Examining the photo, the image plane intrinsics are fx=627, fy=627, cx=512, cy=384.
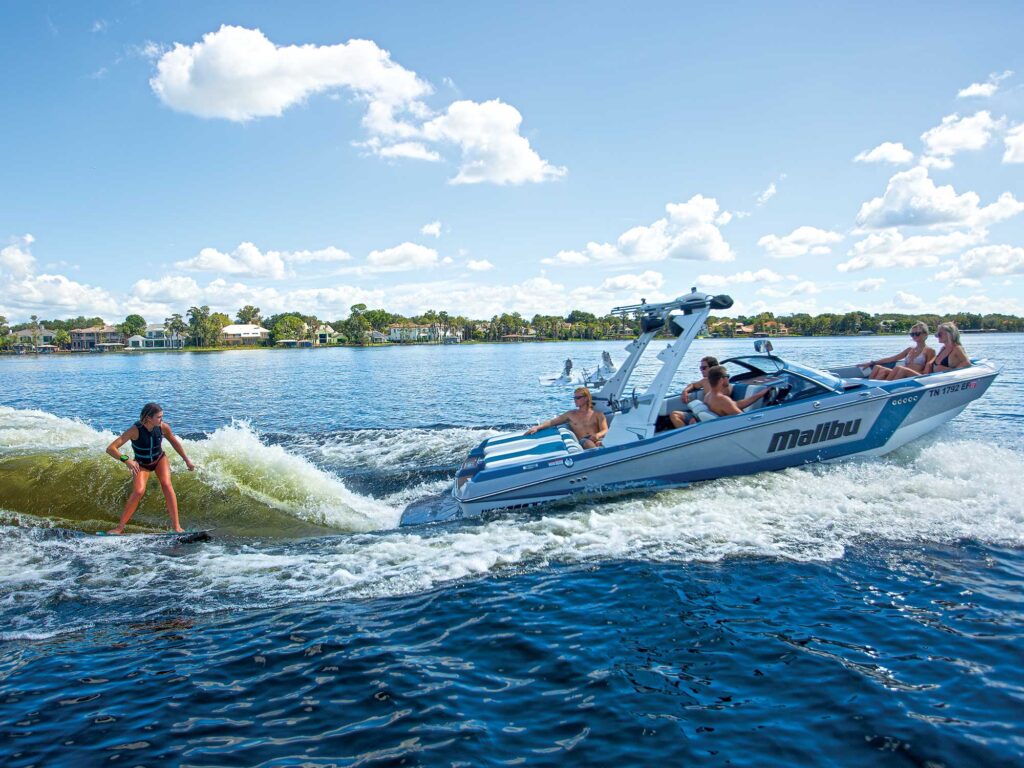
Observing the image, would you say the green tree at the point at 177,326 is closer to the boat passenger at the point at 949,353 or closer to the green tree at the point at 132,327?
the green tree at the point at 132,327

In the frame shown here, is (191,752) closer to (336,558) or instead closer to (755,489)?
(336,558)

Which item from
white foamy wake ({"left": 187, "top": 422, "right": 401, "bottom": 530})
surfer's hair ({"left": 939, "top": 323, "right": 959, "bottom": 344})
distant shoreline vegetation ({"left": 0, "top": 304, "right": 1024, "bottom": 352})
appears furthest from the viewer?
distant shoreline vegetation ({"left": 0, "top": 304, "right": 1024, "bottom": 352})

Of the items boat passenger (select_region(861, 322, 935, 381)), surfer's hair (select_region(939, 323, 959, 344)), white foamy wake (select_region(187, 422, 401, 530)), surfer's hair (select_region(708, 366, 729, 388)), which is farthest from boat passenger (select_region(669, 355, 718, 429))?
white foamy wake (select_region(187, 422, 401, 530))

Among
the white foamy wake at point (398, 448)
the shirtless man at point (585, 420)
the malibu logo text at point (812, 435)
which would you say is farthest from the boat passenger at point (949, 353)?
the white foamy wake at point (398, 448)

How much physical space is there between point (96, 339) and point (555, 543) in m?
195

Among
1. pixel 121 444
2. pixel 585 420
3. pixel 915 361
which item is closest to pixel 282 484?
pixel 121 444

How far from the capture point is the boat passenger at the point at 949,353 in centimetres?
1116

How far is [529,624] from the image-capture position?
5.89 metres

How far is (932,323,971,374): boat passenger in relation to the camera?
11.2 m

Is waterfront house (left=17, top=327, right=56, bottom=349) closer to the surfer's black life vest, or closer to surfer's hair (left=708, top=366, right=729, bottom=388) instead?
the surfer's black life vest

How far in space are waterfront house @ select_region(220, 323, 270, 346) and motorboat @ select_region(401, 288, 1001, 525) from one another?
166440 millimetres

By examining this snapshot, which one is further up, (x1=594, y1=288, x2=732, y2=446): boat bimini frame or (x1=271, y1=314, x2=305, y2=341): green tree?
(x1=271, y1=314, x2=305, y2=341): green tree

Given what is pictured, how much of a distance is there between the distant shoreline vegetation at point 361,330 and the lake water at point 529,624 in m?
116

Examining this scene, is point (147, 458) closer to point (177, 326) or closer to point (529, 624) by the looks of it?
point (529, 624)
